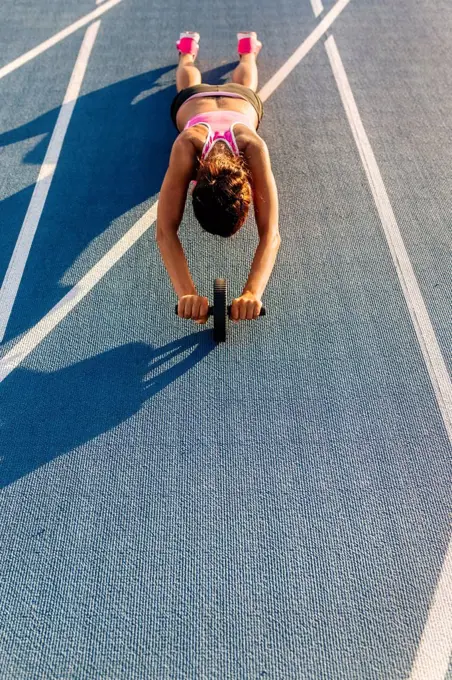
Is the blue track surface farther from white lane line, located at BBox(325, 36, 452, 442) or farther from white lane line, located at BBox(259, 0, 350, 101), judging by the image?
white lane line, located at BBox(259, 0, 350, 101)

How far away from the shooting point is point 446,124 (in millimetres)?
4160

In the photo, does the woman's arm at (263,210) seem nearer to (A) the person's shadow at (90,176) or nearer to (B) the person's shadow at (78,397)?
(B) the person's shadow at (78,397)

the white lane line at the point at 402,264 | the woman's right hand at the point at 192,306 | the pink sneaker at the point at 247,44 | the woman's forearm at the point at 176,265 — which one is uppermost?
the pink sneaker at the point at 247,44

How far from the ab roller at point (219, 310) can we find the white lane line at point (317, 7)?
3.96 m

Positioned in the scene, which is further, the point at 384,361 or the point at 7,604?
the point at 384,361

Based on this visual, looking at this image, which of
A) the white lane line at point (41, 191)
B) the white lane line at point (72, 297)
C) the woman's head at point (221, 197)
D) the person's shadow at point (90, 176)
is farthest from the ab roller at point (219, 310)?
the white lane line at point (41, 191)

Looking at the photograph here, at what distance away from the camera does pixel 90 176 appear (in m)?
3.84

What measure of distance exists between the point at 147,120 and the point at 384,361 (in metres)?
2.91

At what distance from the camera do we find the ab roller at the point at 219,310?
2633mm

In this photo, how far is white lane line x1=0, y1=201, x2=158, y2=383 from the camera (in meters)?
3.07

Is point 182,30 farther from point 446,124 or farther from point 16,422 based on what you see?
point 16,422

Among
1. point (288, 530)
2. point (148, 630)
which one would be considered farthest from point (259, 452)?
point (148, 630)

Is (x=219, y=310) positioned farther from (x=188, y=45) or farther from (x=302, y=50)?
(x=302, y=50)

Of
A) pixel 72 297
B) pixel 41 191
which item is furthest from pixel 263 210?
pixel 41 191
